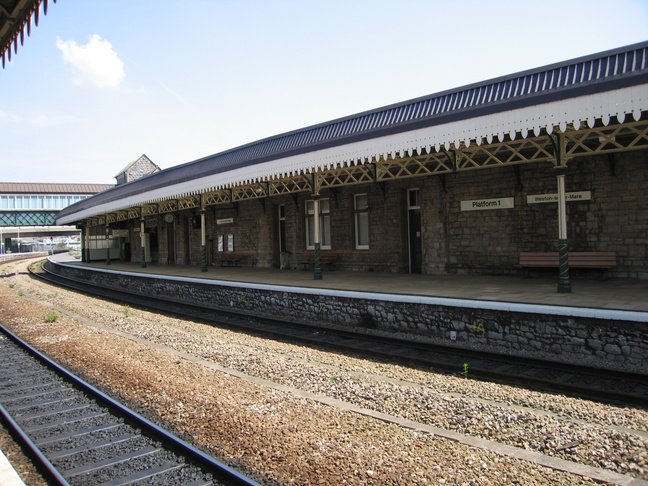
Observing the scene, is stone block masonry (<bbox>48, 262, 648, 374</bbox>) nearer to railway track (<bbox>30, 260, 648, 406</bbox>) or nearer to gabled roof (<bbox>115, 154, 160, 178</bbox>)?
railway track (<bbox>30, 260, 648, 406</bbox>)

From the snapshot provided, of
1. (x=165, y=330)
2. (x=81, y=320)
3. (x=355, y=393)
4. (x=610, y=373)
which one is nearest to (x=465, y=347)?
(x=610, y=373)

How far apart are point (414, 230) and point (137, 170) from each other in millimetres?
36361

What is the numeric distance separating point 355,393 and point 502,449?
79.2 inches

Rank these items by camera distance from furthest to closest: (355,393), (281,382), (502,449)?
1. (281,382)
2. (355,393)
3. (502,449)

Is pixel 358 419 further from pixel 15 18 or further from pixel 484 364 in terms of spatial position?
pixel 15 18

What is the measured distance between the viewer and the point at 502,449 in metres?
4.01

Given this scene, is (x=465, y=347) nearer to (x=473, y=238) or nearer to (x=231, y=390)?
(x=231, y=390)

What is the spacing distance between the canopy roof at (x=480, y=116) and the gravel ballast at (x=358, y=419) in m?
4.28

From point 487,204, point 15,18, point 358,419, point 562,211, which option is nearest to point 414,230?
point 487,204

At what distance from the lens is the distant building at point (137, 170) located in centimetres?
4228

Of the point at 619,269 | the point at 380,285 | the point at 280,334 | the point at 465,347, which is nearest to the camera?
the point at 465,347

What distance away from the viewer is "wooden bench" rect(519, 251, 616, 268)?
9938 mm

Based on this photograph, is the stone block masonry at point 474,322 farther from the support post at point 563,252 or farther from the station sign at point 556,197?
the station sign at point 556,197

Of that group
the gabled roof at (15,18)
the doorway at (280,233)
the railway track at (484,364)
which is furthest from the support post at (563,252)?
the doorway at (280,233)
